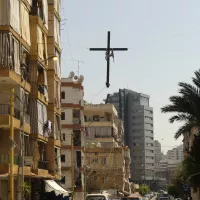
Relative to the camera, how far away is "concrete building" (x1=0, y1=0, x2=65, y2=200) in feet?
119

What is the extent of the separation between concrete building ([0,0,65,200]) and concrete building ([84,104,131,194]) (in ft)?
138

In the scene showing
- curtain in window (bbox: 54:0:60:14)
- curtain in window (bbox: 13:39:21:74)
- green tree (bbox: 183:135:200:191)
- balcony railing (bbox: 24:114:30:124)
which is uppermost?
curtain in window (bbox: 54:0:60:14)

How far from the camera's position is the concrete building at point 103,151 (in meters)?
94.0

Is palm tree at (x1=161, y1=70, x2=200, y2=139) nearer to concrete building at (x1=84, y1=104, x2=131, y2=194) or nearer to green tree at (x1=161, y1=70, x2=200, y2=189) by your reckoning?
green tree at (x1=161, y1=70, x2=200, y2=189)

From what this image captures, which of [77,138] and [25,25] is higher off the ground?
[25,25]

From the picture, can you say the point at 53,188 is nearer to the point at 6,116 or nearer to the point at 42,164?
the point at 42,164

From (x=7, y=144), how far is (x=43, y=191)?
890 centimetres

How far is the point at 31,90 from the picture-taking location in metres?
41.9

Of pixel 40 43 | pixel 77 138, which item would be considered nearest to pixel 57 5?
pixel 40 43

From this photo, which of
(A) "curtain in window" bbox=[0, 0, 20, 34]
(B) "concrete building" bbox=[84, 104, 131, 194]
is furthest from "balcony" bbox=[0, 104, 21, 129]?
(B) "concrete building" bbox=[84, 104, 131, 194]

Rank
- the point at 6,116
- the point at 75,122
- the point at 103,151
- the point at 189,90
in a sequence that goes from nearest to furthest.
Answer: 1. the point at 6,116
2. the point at 189,90
3. the point at 75,122
4. the point at 103,151

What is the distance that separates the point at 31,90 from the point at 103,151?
54.4 m

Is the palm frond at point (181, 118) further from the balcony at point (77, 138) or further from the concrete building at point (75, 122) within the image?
the balcony at point (77, 138)

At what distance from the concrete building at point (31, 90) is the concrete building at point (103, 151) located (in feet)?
138
